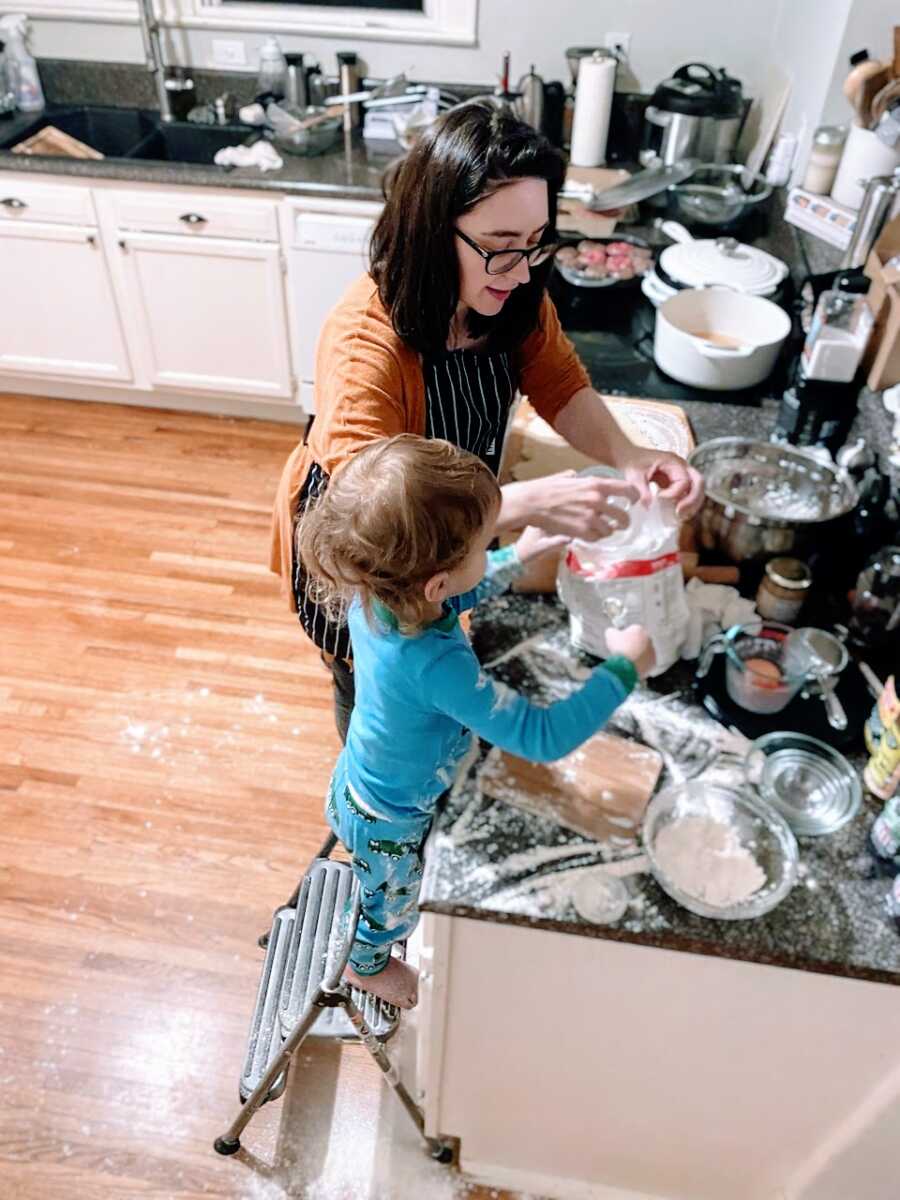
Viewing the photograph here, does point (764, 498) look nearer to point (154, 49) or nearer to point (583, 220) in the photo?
point (583, 220)

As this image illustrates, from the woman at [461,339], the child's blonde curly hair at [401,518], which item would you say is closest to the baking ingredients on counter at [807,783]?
the woman at [461,339]

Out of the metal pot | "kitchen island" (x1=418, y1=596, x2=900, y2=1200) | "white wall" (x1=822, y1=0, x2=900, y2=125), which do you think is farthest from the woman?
"white wall" (x1=822, y1=0, x2=900, y2=125)

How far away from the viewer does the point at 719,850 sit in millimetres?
1033

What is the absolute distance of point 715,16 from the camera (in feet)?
9.07

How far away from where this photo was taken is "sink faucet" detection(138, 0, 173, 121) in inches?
113

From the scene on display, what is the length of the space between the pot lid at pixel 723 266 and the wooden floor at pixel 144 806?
130cm

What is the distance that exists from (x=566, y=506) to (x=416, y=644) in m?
0.28

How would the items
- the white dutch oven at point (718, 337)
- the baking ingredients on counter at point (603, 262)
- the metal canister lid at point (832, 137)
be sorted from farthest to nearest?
the baking ingredients on counter at point (603, 262) < the metal canister lid at point (832, 137) < the white dutch oven at point (718, 337)

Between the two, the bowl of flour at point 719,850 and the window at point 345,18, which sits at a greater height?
the window at point 345,18

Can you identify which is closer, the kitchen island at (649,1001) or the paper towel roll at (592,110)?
the kitchen island at (649,1001)

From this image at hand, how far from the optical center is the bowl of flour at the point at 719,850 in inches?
38.4

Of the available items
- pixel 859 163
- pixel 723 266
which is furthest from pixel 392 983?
pixel 859 163

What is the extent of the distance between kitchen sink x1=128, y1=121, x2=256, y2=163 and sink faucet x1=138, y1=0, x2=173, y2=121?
52mm

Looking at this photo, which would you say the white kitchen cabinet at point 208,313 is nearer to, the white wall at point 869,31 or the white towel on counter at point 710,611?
the white wall at point 869,31
